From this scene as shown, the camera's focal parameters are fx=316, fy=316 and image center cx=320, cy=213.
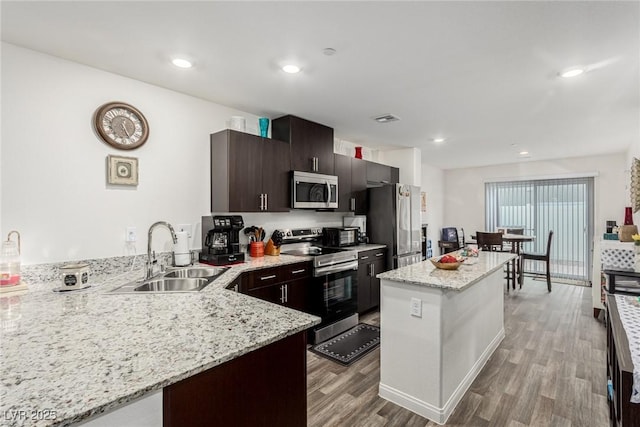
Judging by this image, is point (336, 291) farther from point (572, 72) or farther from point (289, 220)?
point (572, 72)

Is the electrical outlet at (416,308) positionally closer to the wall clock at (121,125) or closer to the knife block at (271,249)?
the knife block at (271,249)

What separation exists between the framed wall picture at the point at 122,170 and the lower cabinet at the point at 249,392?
197cm

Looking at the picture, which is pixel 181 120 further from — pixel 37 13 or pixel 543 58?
pixel 543 58

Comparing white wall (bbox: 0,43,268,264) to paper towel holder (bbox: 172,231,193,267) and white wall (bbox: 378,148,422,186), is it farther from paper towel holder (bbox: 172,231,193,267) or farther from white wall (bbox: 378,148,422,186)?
white wall (bbox: 378,148,422,186)

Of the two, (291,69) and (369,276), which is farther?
(369,276)

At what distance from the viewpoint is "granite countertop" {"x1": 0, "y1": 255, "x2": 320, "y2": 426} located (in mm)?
803

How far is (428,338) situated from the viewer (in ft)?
6.79

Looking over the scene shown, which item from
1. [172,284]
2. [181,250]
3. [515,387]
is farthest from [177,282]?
[515,387]

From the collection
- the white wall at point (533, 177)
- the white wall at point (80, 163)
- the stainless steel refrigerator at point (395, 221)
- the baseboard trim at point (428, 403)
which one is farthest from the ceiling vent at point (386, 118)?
the white wall at point (533, 177)

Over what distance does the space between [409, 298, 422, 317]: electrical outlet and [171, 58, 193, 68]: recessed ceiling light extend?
227 centimetres

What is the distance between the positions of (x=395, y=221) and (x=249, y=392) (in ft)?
11.4

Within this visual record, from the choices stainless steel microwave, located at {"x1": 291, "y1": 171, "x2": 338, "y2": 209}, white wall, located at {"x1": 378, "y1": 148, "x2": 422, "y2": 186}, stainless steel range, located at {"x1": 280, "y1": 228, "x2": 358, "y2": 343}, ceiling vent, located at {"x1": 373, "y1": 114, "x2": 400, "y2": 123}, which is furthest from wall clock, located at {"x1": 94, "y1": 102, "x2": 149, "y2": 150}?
white wall, located at {"x1": 378, "y1": 148, "x2": 422, "y2": 186}

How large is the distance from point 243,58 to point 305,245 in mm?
2342

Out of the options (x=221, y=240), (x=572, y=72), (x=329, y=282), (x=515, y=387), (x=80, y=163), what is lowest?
(x=515, y=387)
